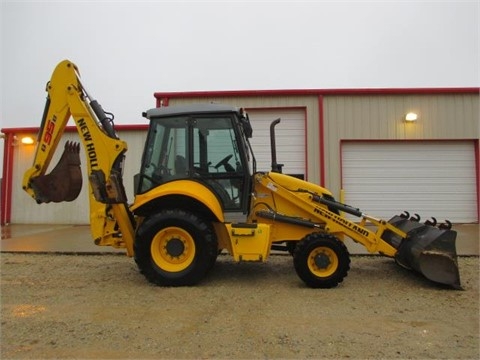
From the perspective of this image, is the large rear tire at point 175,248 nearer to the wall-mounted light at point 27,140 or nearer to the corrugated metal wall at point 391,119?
the corrugated metal wall at point 391,119

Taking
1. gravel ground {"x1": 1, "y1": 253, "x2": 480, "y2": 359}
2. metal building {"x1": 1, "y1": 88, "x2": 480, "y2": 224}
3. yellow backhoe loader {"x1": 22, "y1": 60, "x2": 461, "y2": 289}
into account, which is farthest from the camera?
metal building {"x1": 1, "y1": 88, "x2": 480, "y2": 224}

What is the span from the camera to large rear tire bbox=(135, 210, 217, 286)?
5.37m

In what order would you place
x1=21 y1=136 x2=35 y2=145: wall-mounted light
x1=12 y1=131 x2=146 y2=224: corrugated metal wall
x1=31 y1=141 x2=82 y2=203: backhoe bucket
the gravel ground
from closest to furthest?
1. the gravel ground
2. x1=31 y1=141 x2=82 y2=203: backhoe bucket
3. x1=12 y1=131 x2=146 y2=224: corrugated metal wall
4. x1=21 y1=136 x2=35 y2=145: wall-mounted light

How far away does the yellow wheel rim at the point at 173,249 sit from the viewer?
546cm

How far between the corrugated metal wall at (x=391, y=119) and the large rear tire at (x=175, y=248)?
24.2 feet

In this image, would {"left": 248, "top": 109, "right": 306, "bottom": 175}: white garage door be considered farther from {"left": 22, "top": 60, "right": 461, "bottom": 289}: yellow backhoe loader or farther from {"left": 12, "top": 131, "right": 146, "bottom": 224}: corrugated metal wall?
{"left": 22, "top": 60, "right": 461, "bottom": 289}: yellow backhoe loader

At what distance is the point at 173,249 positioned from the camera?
5.48 metres

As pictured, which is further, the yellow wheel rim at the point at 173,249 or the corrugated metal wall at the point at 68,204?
the corrugated metal wall at the point at 68,204

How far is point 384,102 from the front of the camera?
12062 mm

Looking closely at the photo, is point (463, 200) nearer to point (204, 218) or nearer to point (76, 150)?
point (204, 218)

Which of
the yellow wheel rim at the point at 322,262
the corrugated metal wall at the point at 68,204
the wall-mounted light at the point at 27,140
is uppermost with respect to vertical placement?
the wall-mounted light at the point at 27,140

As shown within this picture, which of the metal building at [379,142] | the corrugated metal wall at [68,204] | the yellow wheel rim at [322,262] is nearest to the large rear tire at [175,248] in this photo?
the yellow wheel rim at [322,262]

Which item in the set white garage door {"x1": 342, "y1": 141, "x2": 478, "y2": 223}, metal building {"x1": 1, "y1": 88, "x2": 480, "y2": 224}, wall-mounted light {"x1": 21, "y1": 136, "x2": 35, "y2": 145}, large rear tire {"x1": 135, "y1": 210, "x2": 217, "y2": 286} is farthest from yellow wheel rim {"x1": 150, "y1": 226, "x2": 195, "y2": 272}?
wall-mounted light {"x1": 21, "y1": 136, "x2": 35, "y2": 145}

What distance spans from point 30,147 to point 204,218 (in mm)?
11390
